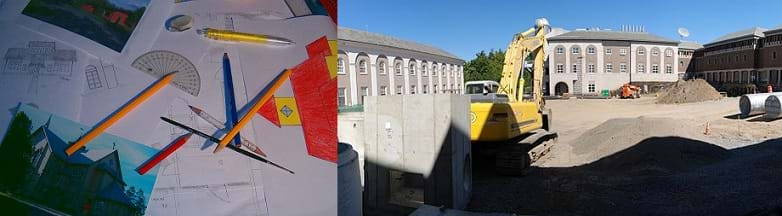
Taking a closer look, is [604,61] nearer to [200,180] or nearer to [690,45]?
[690,45]

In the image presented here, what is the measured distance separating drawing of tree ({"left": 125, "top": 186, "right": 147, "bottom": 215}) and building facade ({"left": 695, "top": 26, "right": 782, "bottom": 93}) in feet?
175

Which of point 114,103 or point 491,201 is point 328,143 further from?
point 491,201

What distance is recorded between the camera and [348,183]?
164 inches

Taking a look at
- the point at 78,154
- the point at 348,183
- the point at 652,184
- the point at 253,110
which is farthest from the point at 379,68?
the point at 78,154

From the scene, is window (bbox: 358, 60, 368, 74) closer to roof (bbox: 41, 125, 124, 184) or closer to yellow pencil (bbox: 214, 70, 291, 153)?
yellow pencil (bbox: 214, 70, 291, 153)

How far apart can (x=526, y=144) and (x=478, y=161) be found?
59.9 inches

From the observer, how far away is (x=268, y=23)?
2723 mm

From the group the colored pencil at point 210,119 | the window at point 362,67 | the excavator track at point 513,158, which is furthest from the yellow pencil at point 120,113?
the window at point 362,67

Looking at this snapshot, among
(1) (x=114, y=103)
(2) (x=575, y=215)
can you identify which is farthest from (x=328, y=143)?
(2) (x=575, y=215)

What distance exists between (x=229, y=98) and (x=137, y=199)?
948mm

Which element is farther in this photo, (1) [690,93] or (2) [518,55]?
(1) [690,93]

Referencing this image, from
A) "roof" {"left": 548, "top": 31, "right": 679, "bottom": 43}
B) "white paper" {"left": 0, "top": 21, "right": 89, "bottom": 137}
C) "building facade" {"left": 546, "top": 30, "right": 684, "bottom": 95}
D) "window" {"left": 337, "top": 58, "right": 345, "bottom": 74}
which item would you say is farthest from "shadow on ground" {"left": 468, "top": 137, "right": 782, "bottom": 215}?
"roof" {"left": 548, "top": 31, "right": 679, "bottom": 43}

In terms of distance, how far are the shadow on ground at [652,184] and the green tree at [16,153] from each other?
7.08m

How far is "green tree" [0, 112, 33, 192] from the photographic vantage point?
8.14 feet
